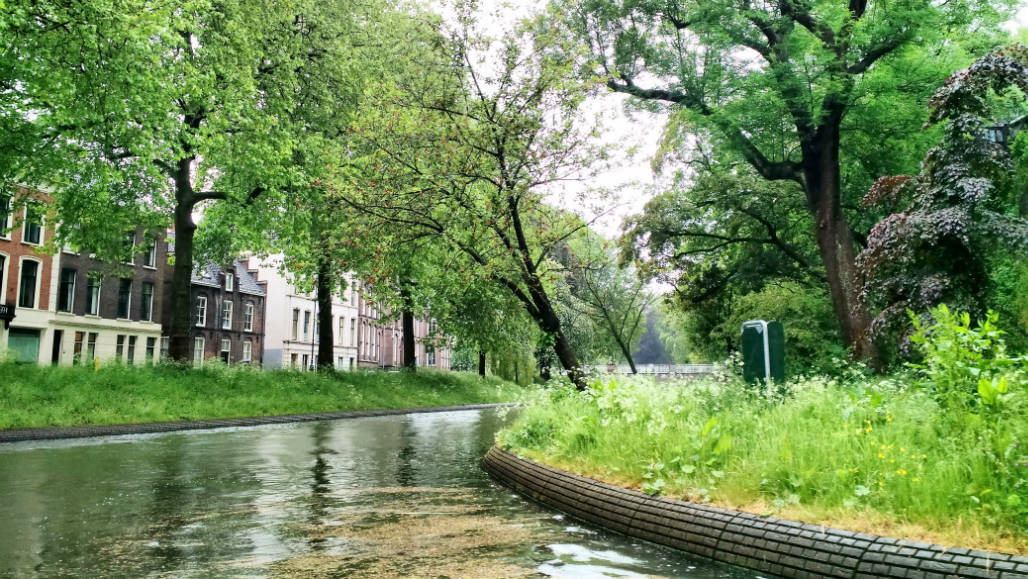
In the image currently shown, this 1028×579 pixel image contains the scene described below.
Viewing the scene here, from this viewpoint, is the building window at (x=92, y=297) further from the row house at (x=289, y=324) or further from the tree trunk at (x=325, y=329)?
the tree trunk at (x=325, y=329)

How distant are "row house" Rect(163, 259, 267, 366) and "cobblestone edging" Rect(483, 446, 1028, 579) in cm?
4586

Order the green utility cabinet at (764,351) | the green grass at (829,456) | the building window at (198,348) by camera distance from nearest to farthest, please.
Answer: the green grass at (829,456) < the green utility cabinet at (764,351) < the building window at (198,348)

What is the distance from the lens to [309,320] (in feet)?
218

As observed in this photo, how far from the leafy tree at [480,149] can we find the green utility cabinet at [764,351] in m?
4.83

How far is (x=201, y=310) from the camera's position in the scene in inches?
2000

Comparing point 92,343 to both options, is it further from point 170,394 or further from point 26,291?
point 170,394

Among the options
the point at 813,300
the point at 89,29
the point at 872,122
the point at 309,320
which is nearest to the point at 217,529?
the point at 89,29

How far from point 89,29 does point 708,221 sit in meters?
19.1

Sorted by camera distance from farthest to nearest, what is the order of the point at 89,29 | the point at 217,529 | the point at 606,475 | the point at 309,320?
the point at 309,320
the point at 89,29
the point at 606,475
the point at 217,529

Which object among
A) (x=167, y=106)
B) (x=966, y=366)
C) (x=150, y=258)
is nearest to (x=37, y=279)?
(x=150, y=258)

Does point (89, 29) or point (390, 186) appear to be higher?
point (89, 29)

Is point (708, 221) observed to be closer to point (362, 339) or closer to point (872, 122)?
point (872, 122)

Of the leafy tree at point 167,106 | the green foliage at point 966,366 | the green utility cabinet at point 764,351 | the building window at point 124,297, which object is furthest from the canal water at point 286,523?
the building window at point 124,297

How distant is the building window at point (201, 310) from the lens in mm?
50459
